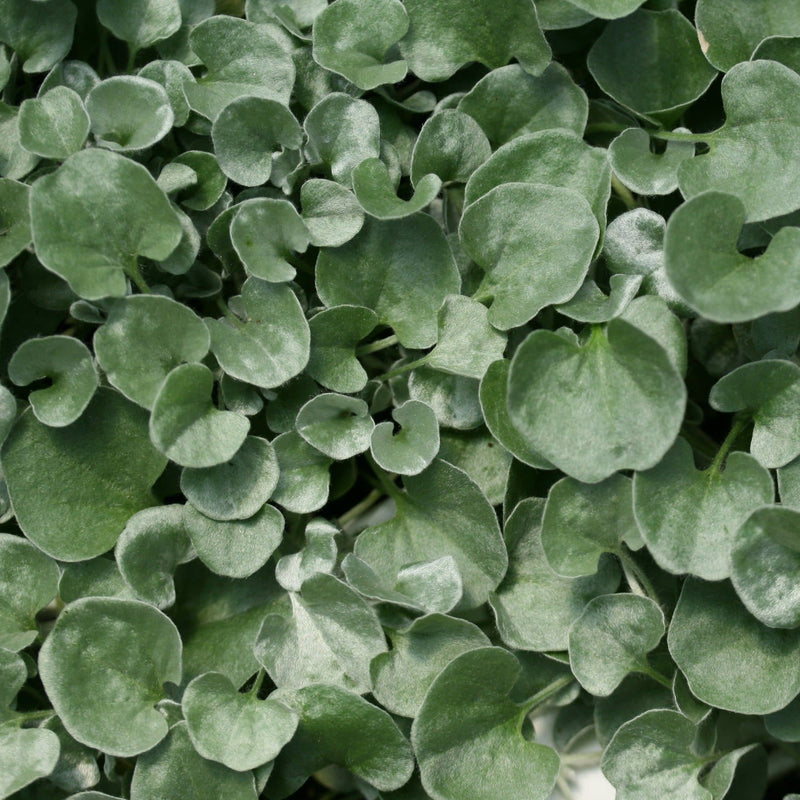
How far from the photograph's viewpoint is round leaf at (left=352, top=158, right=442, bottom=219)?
84 cm

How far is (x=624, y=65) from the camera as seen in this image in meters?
0.94

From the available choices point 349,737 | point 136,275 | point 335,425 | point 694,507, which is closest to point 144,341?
point 136,275

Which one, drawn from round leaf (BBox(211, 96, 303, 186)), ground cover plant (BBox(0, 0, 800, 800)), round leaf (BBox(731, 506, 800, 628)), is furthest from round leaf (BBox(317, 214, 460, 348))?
round leaf (BBox(731, 506, 800, 628))

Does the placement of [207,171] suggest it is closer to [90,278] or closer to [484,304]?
[90,278]

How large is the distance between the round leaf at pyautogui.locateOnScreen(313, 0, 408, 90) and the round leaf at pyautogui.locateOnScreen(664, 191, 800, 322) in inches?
12.6

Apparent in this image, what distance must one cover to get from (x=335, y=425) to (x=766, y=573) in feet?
1.31

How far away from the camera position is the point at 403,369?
894mm

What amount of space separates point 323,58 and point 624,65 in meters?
0.30

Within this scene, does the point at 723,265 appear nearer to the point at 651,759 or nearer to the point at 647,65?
the point at 647,65

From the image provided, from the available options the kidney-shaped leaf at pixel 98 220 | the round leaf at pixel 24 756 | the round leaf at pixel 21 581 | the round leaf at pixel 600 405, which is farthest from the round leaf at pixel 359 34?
the round leaf at pixel 24 756

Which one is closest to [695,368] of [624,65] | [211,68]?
[624,65]

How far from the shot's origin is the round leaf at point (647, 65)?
931 mm

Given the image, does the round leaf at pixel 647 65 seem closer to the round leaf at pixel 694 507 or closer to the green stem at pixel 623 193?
the green stem at pixel 623 193

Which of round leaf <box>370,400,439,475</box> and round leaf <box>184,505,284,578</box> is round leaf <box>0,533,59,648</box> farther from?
round leaf <box>370,400,439,475</box>
